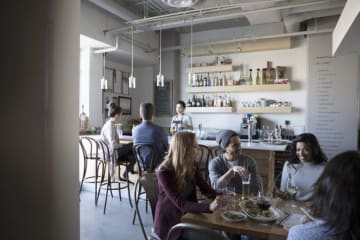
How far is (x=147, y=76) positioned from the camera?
282 inches

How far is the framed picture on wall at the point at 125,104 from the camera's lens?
21.7ft

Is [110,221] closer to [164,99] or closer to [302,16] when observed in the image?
[164,99]

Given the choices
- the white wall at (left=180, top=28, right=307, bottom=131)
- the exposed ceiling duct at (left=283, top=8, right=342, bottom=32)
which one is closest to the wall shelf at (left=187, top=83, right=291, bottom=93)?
the white wall at (left=180, top=28, right=307, bottom=131)

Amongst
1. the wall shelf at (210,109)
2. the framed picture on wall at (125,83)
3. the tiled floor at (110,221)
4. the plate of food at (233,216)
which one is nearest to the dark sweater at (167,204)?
the plate of food at (233,216)

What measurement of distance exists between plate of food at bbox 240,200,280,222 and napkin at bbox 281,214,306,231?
60 mm

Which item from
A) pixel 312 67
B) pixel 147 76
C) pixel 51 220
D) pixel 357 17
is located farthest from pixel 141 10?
pixel 51 220

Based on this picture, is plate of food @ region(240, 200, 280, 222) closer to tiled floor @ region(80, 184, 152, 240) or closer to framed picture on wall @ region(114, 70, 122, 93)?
tiled floor @ region(80, 184, 152, 240)

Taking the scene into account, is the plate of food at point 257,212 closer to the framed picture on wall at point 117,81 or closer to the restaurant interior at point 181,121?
the restaurant interior at point 181,121

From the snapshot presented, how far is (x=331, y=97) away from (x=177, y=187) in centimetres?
436

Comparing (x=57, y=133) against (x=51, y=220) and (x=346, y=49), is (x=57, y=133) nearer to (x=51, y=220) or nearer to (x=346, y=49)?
(x=51, y=220)

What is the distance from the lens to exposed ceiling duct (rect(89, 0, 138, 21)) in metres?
4.25

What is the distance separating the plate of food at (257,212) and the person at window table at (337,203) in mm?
354

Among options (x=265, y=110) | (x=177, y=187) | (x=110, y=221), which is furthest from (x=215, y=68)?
(x=177, y=187)

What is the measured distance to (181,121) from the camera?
4852mm
